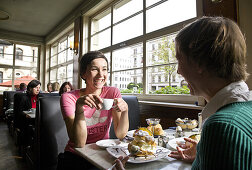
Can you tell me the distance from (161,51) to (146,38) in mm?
435

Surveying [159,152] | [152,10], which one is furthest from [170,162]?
[152,10]

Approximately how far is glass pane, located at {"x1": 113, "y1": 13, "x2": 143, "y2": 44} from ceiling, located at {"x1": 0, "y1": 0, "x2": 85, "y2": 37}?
1.59 metres

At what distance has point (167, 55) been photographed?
250 cm

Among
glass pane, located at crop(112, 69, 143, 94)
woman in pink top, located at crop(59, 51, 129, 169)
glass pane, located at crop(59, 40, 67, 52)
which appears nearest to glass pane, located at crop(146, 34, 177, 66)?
glass pane, located at crop(112, 69, 143, 94)

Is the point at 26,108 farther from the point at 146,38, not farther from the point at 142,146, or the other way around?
the point at 142,146

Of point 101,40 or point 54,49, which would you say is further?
point 54,49

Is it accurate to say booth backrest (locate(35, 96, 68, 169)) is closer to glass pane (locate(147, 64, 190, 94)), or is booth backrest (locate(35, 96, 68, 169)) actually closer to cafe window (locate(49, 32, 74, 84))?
glass pane (locate(147, 64, 190, 94))

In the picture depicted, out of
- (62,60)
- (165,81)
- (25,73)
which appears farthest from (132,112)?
(25,73)

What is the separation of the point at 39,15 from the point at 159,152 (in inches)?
234

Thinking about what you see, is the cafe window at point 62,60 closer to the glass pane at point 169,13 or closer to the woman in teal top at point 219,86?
the glass pane at point 169,13

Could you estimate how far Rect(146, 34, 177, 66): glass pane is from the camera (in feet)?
8.10

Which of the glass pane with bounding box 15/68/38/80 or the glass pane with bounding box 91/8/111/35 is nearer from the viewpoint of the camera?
the glass pane with bounding box 91/8/111/35

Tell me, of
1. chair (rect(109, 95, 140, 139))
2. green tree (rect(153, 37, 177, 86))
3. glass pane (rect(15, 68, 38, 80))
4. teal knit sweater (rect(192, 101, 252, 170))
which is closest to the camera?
teal knit sweater (rect(192, 101, 252, 170))

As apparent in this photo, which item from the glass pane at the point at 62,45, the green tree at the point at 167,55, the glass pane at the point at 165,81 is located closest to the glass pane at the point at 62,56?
the glass pane at the point at 62,45
